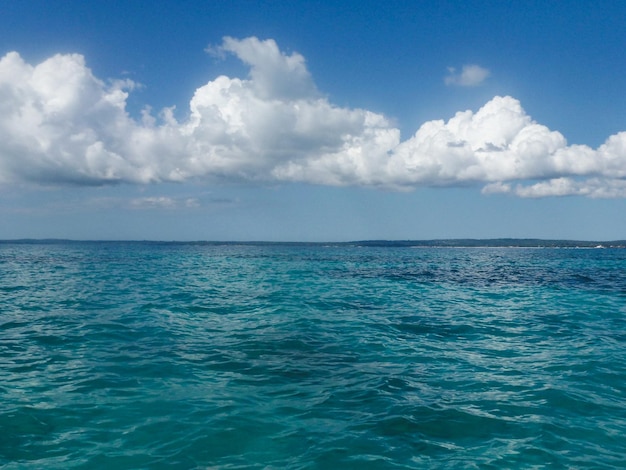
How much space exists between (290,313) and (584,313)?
64.3ft

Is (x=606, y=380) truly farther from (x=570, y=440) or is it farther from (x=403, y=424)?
(x=403, y=424)

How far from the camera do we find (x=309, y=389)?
1391 cm

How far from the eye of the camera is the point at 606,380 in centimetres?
1501

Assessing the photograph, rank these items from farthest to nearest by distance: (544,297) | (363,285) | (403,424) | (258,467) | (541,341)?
1. (363,285)
2. (544,297)
3. (541,341)
4. (403,424)
5. (258,467)

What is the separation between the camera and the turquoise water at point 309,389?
10.0m

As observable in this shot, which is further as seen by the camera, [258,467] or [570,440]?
[570,440]

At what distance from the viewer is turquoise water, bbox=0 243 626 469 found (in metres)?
10.0

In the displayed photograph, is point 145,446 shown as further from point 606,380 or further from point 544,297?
point 544,297

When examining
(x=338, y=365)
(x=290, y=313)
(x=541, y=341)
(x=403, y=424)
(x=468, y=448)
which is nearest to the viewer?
(x=468, y=448)

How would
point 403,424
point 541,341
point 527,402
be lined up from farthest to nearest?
point 541,341 < point 527,402 < point 403,424

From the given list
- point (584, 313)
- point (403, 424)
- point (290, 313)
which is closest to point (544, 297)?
point (584, 313)

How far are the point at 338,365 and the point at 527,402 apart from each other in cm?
651

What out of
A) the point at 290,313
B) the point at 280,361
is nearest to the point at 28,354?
the point at 280,361

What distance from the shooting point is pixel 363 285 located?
156ft
